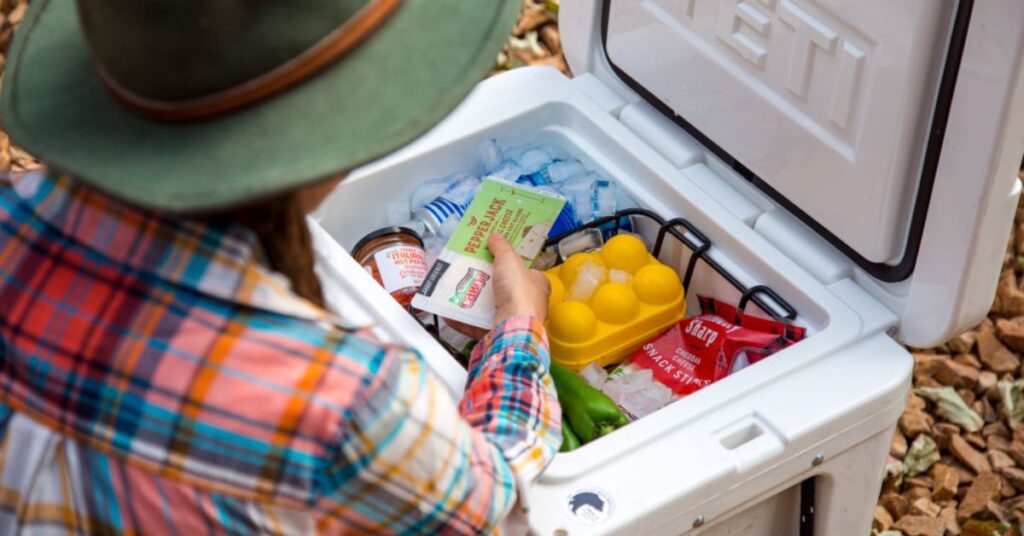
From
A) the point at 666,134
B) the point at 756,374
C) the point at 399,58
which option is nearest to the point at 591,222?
the point at 666,134

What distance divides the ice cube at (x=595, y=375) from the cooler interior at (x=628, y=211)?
0.18m

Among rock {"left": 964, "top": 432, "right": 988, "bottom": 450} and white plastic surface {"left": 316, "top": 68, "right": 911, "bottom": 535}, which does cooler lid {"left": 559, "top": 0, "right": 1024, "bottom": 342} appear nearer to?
white plastic surface {"left": 316, "top": 68, "right": 911, "bottom": 535}

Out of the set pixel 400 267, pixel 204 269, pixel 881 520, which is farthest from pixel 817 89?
pixel 881 520

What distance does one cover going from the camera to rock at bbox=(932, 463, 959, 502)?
212cm

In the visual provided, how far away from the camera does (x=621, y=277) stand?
1560 millimetres

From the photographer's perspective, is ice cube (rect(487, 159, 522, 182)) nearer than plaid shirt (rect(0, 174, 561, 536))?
No

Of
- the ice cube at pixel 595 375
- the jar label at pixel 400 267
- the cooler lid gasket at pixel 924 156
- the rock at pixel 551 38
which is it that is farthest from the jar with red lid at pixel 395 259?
the rock at pixel 551 38

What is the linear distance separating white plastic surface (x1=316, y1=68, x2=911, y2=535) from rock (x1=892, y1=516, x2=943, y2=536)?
0.60m

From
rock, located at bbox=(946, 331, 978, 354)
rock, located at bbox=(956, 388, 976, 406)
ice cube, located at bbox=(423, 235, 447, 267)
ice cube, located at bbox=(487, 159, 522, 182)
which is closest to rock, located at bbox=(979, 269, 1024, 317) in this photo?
rock, located at bbox=(946, 331, 978, 354)

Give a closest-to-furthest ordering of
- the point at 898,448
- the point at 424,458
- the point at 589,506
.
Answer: the point at 424,458 < the point at 589,506 < the point at 898,448

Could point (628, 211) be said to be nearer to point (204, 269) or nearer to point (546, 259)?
point (546, 259)

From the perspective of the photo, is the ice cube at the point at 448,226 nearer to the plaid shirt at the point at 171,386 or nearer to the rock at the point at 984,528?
the plaid shirt at the point at 171,386

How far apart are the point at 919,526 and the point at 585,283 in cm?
86

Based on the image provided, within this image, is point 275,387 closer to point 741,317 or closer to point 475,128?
point 741,317
